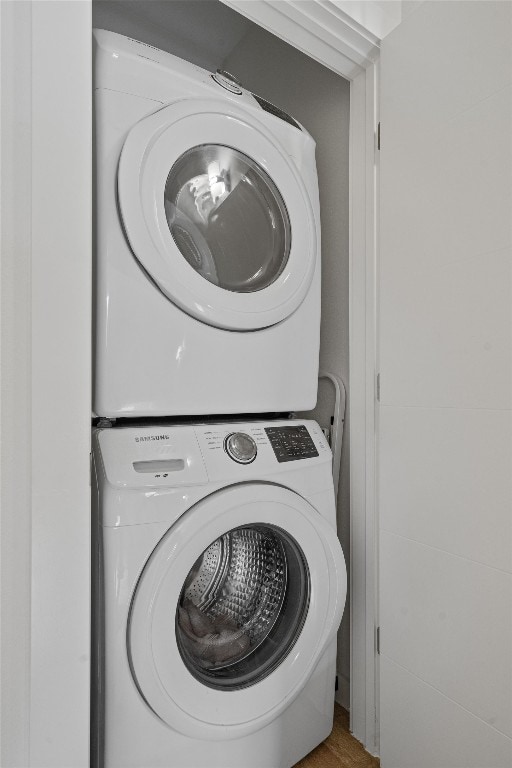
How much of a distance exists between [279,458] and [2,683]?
746mm

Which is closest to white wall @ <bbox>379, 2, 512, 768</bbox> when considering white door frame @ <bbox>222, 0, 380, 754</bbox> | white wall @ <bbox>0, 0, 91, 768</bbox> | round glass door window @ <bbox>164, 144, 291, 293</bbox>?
white door frame @ <bbox>222, 0, 380, 754</bbox>

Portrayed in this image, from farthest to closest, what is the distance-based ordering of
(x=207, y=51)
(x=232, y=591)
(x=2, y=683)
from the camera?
(x=207, y=51), (x=232, y=591), (x=2, y=683)

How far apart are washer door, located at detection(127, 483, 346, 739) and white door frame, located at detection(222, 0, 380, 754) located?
18cm

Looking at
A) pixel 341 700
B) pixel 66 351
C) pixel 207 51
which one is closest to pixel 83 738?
pixel 66 351

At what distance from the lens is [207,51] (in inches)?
79.1

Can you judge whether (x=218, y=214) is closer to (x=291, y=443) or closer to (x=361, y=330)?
(x=361, y=330)

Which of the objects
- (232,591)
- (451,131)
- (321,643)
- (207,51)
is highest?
(207,51)

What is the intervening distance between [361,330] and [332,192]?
20.5 inches

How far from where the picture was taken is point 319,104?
1.63 m

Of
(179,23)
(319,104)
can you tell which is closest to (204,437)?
(319,104)

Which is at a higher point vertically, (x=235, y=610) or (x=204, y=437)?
(x=204, y=437)

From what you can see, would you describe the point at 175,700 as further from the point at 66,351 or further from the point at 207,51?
the point at 207,51

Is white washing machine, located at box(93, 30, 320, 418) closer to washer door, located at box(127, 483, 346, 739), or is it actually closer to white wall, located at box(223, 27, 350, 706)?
white wall, located at box(223, 27, 350, 706)

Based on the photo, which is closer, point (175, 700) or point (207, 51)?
point (175, 700)
